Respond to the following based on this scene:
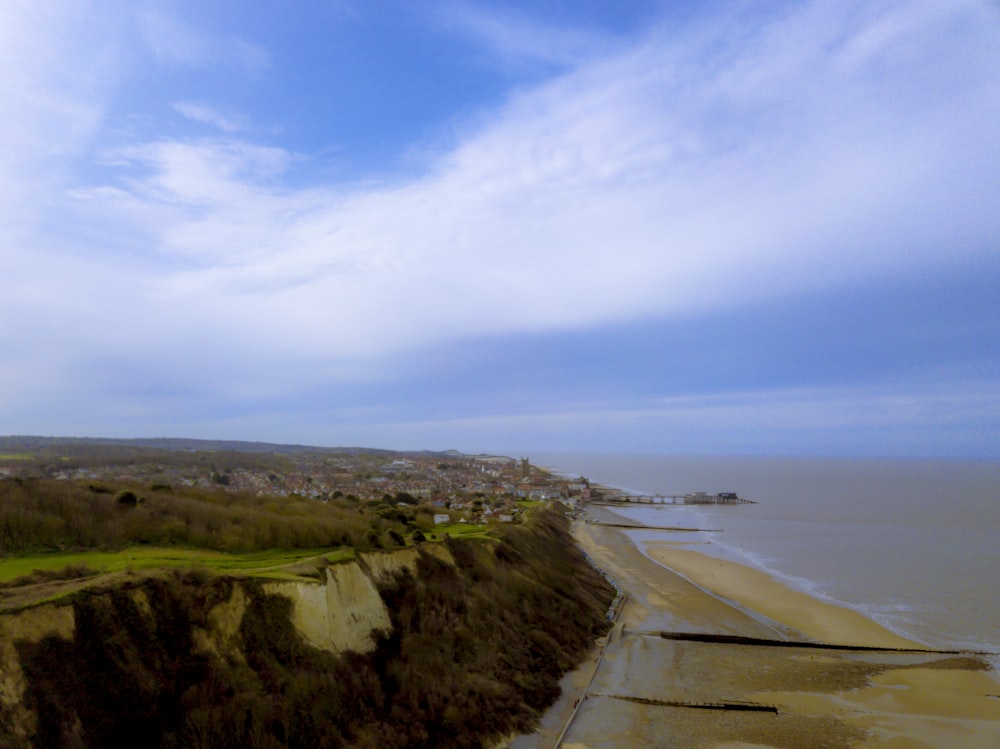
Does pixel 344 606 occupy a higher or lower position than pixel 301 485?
higher

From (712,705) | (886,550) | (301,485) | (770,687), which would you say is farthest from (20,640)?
(301,485)

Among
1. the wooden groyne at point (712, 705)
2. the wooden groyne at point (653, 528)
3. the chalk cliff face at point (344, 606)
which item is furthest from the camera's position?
the wooden groyne at point (653, 528)

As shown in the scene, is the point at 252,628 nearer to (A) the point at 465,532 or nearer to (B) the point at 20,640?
(B) the point at 20,640

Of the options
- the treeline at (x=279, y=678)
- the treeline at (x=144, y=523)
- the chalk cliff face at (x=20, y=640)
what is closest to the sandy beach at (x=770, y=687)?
the treeline at (x=279, y=678)

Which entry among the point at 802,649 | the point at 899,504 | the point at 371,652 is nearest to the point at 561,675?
the point at 371,652

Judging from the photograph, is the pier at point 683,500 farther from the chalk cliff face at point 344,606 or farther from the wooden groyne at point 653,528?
the chalk cliff face at point 344,606

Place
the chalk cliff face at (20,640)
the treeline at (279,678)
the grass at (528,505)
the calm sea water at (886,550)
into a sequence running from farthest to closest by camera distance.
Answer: the grass at (528,505)
the calm sea water at (886,550)
the treeline at (279,678)
the chalk cliff face at (20,640)

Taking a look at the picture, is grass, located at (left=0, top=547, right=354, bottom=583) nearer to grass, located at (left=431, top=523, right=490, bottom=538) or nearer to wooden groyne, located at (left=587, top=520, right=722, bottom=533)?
grass, located at (left=431, top=523, right=490, bottom=538)
